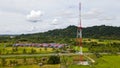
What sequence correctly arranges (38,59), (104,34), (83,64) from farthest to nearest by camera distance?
1. (104,34)
2. (38,59)
3. (83,64)

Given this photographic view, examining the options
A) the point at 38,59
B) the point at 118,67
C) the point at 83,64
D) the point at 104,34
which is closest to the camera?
the point at 118,67

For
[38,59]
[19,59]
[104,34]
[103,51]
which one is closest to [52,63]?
[38,59]

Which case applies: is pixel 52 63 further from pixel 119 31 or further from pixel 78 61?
pixel 119 31

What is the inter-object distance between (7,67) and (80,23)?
19812 millimetres

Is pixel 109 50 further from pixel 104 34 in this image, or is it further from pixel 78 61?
pixel 104 34

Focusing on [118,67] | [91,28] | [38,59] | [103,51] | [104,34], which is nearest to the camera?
[118,67]

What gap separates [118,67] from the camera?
55.8 m

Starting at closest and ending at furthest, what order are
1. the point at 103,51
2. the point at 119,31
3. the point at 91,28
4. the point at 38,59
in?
the point at 38,59
the point at 103,51
the point at 119,31
the point at 91,28

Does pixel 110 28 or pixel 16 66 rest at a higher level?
pixel 110 28

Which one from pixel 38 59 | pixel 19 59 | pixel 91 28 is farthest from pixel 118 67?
pixel 91 28

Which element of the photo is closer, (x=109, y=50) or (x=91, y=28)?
(x=109, y=50)

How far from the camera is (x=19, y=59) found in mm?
68188

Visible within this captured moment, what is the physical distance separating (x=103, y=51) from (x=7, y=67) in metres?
41.9

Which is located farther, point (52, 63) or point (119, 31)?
point (119, 31)
